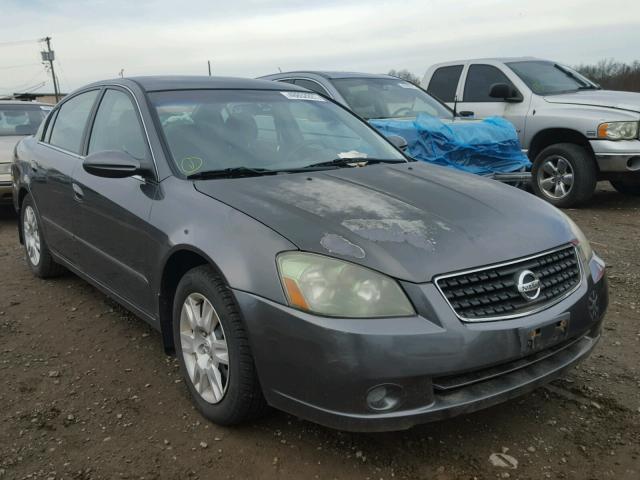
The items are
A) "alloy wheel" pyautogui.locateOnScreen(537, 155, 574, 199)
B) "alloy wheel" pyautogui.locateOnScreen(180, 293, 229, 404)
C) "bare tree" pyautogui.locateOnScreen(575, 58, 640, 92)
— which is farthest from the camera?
"bare tree" pyautogui.locateOnScreen(575, 58, 640, 92)

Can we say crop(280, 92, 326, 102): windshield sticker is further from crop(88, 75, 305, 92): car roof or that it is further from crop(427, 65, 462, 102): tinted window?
crop(427, 65, 462, 102): tinted window

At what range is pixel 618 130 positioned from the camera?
6.77 m

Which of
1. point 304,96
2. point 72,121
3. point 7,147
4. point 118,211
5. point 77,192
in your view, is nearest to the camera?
point 118,211

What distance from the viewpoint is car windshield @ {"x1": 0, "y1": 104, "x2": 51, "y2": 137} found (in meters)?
8.34

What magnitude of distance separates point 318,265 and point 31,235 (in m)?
3.61

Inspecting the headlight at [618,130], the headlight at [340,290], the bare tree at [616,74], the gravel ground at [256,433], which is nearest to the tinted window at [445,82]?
the headlight at [618,130]

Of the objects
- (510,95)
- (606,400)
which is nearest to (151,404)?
(606,400)

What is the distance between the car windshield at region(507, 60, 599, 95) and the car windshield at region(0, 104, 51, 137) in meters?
6.78

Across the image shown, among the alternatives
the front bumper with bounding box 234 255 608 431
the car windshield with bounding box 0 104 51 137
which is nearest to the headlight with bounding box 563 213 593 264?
the front bumper with bounding box 234 255 608 431

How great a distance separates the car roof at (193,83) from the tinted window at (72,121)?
0.75ft

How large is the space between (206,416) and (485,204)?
161 cm

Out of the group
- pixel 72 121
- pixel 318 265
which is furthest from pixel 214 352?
pixel 72 121

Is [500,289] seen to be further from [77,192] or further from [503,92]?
[503,92]

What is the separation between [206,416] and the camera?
2.70m
